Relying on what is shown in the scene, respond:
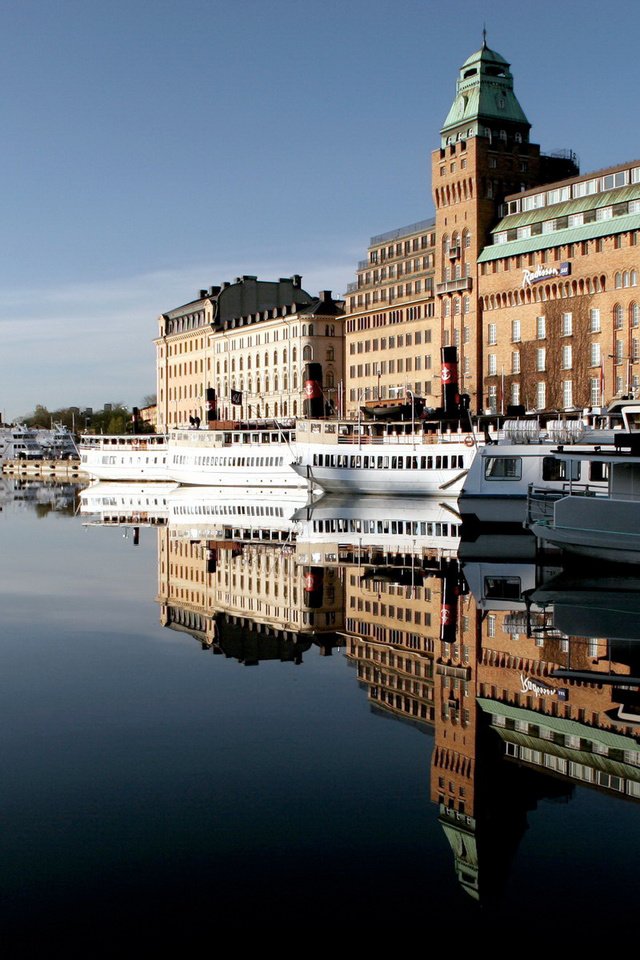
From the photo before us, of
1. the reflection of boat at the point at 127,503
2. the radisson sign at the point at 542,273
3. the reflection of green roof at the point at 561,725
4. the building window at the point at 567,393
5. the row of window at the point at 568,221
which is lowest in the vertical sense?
the reflection of boat at the point at 127,503

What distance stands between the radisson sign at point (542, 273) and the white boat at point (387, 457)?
949 inches

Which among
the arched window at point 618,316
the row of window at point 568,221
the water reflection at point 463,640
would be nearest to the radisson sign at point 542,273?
the row of window at point 568,221

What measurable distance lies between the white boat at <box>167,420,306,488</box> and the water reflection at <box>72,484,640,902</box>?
37.1 m

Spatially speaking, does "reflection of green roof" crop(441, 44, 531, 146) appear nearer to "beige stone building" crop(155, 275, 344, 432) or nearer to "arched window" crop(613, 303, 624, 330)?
"arched window" crop(613, 303, 624, 330)

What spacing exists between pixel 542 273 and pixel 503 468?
52.6 meters

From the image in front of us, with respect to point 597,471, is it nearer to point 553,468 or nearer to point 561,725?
point 553,468

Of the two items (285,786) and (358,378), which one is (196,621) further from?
(358,378)

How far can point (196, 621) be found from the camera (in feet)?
88.8

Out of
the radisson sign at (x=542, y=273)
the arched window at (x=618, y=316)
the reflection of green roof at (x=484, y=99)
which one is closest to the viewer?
the arched window at (x=618, y=316)

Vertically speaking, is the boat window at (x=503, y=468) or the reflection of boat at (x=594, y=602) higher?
the boat window at (x=503, y=468)

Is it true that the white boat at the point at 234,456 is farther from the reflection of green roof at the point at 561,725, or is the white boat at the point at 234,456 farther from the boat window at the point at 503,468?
the reflection of green roof at the point at 561,725

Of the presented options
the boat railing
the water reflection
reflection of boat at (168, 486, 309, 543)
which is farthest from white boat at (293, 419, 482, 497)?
the boat railing

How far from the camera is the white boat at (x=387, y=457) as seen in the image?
75.4 meters

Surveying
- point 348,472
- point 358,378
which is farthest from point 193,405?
point 348,472
